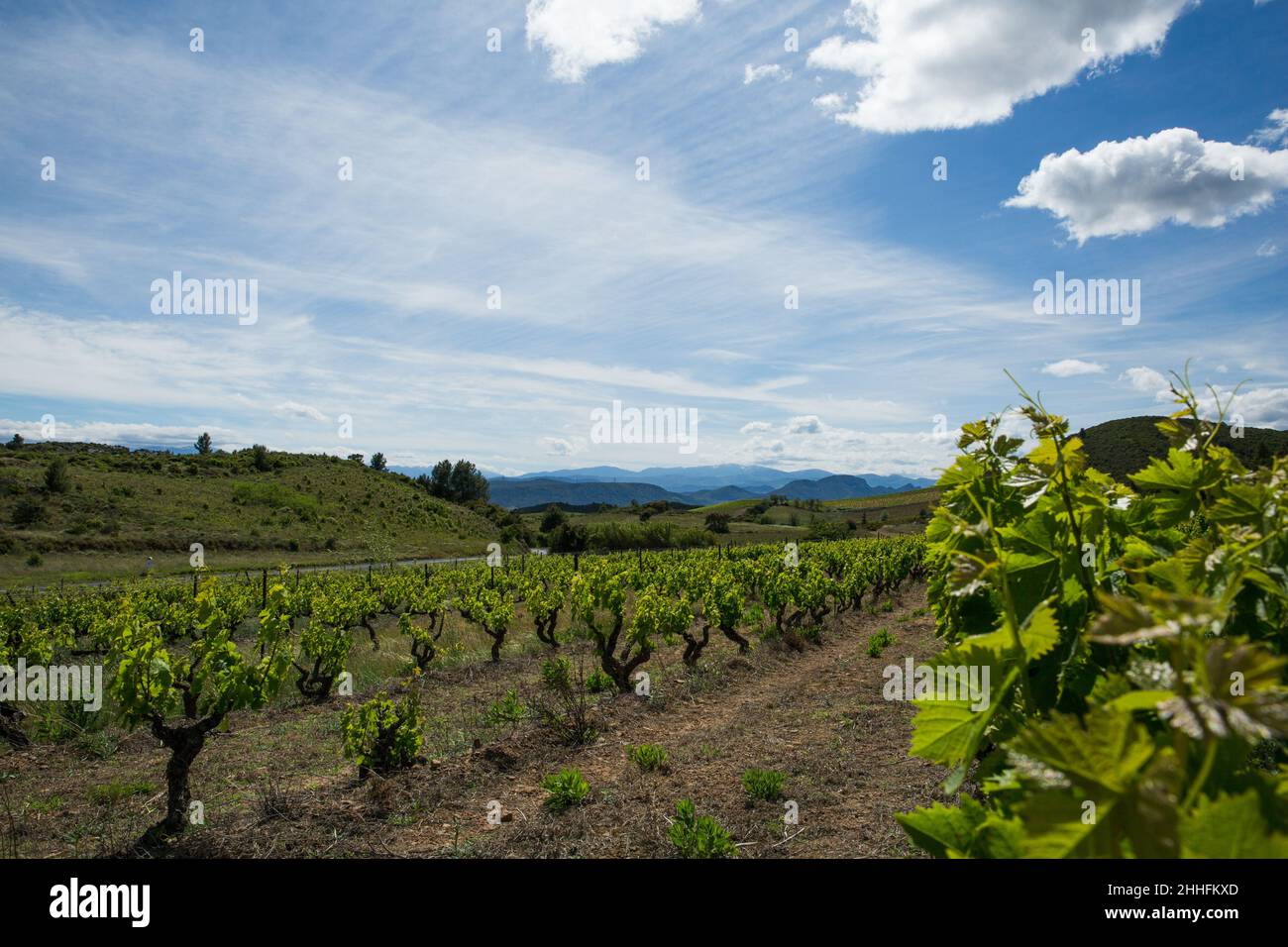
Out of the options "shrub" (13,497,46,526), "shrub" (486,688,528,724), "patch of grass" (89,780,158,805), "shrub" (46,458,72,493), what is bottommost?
"patch of grass" (89,780,158,805)

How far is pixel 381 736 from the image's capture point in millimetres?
8789

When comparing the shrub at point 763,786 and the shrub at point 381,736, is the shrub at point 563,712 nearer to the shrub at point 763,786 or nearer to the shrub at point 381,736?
the shrub at point 381,736

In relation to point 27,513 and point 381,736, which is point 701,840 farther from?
point 27,513

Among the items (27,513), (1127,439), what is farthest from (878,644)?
(1127,439)

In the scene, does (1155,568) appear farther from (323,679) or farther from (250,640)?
(250,640)

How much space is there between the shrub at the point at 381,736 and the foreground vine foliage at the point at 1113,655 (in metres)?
8.06

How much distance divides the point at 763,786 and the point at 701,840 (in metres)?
1.78

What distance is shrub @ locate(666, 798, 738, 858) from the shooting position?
214 inches

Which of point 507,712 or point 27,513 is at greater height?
point 27,513

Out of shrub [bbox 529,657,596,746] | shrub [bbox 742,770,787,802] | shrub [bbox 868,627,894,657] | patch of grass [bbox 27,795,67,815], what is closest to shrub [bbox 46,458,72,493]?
patch of grass [bbox 27,795,67,815]

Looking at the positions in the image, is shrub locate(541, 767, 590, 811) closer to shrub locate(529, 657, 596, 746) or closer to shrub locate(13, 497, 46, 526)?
shrub locate(529, 657, 596, 746)

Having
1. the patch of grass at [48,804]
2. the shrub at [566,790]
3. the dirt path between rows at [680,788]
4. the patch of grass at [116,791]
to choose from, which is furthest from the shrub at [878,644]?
the patch of grass at [48,804]

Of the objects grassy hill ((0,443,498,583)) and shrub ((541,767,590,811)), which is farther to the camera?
grassy hill ((0,443,498,583))

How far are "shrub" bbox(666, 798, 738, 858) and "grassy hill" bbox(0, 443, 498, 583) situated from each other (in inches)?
1576
